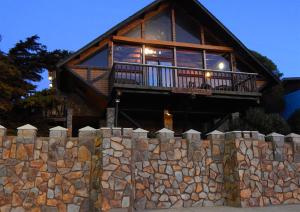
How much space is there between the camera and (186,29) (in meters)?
16.0

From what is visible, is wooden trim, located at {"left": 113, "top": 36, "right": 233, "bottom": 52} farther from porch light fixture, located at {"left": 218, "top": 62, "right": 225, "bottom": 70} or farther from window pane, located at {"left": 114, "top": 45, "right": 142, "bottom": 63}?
porch light fixture, located at {"left": 218, "top": 62, "right": 225, "bottom": 70}

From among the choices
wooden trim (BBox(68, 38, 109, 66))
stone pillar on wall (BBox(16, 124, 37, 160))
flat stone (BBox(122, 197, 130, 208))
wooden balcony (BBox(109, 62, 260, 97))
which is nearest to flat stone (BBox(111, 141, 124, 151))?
flat stone (BBox(122, 197, 130, 208))

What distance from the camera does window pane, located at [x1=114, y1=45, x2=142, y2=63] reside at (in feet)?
47.9

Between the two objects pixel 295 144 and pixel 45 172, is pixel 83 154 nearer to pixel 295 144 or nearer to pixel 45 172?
pixel 45 172

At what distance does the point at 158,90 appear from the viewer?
13297 mm

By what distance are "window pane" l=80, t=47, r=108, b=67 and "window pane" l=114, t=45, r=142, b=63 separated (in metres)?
0.46

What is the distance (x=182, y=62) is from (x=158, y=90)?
2814 millimetres

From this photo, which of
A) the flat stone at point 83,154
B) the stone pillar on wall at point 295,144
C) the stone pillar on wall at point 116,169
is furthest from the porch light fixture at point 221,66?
the flat stone at point 83,154

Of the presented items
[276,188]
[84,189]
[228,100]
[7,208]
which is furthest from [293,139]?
[7,208]

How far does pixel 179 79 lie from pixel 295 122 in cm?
642

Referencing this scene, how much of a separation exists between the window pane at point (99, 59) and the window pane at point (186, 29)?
3.72m

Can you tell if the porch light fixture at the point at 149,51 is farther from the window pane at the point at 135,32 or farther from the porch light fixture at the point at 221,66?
the porch light fixture at the point at 221,66

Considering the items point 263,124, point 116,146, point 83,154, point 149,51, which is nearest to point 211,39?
point 149,51

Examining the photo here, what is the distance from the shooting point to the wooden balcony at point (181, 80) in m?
13.2
